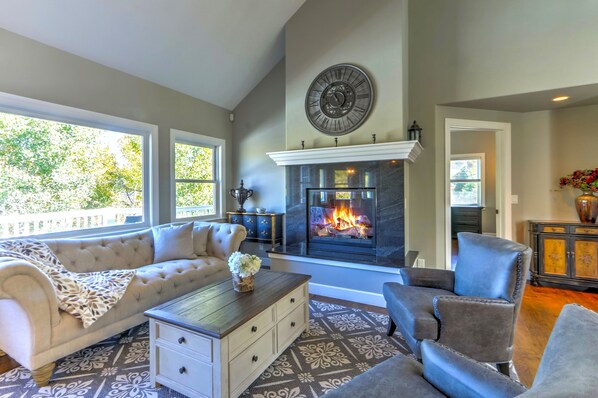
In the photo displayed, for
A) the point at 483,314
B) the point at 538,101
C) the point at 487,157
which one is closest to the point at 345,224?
the point at 483,314

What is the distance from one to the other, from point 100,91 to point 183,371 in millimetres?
3170

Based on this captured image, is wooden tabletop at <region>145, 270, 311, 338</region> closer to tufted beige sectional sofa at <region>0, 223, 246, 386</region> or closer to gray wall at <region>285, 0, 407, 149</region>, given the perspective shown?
tufted beige sectional sofa at <region>0, 223, 246, 386</region>

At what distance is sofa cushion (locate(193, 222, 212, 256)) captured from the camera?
344 cm

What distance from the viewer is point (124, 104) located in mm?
3461

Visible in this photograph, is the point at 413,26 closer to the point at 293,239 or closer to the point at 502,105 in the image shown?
the point at 502,105

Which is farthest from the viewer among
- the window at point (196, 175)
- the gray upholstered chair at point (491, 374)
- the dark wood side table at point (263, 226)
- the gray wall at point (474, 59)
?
the dark wood side table at point (263, 226)

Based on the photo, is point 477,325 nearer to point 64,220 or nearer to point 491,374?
point 491,374

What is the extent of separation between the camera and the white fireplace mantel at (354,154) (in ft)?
10.3

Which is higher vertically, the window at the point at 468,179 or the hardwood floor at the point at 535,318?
the window at the point at 468,179

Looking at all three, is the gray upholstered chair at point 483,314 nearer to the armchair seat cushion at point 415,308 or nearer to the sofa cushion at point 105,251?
the armchair seat cushion at point 415,308

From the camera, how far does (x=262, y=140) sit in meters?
4.91

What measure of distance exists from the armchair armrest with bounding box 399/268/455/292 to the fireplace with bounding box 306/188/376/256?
0.99 meters

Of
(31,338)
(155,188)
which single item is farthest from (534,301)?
(155,188)

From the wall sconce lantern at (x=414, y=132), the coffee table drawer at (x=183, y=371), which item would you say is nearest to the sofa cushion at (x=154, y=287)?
the coffee table drawer at (x=183, y=371)
